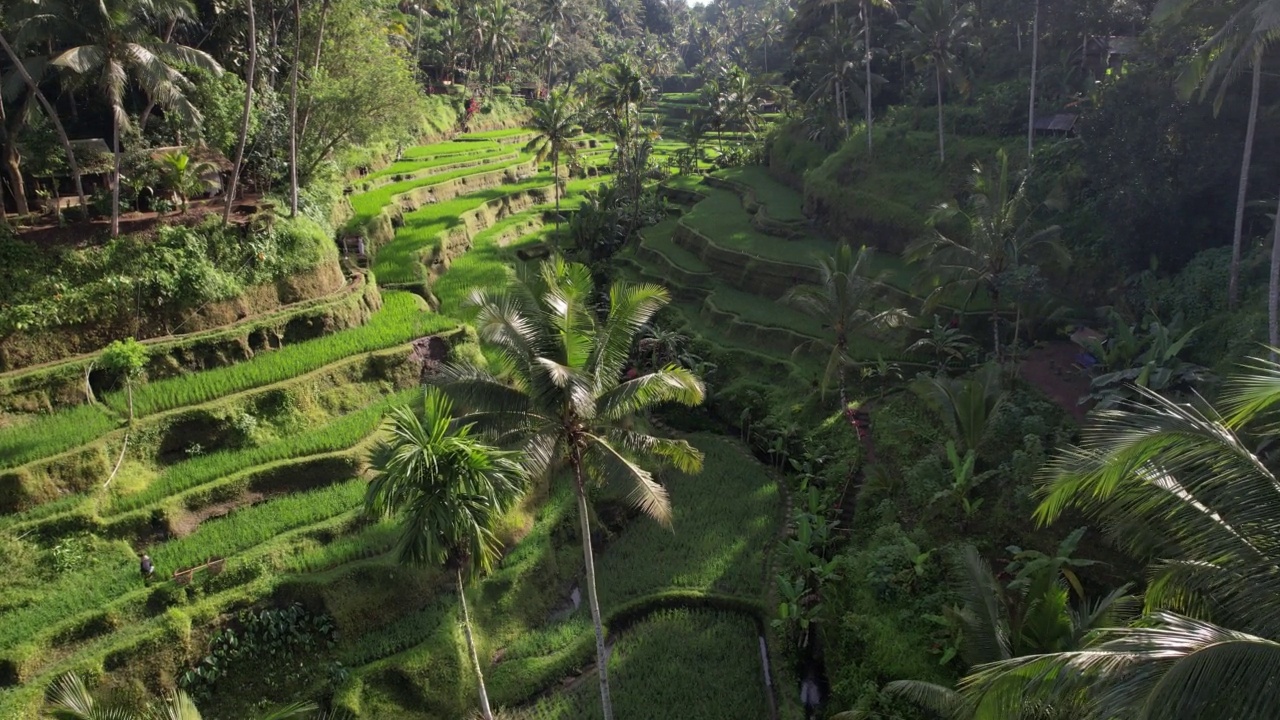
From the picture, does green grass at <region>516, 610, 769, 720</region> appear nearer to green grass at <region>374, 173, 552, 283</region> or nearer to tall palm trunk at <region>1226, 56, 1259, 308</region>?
tall palm trunk at <region>1226, 56, 1259, 308</region>

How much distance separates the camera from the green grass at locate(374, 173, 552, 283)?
29062 millimetres

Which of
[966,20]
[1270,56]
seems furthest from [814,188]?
[1270,56]

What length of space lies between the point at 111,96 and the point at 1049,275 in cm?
2915

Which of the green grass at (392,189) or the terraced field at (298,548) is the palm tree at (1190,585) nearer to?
the terraced field at (298,548)

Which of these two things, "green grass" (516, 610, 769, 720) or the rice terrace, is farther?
"green grass" (516, 610, 769, 720)

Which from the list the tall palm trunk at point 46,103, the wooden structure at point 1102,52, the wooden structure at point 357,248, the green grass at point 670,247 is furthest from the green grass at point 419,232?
the wooden structure at point 1102,52

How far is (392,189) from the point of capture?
126 ft

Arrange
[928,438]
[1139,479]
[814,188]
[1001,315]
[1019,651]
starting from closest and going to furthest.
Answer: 1. [1139,479]
2. [1019,651]
3. [928,438]
4. [1001,315]
5. [814,188]

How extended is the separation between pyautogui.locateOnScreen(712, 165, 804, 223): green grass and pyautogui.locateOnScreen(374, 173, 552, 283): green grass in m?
14.2

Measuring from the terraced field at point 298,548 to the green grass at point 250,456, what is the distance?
5 cm

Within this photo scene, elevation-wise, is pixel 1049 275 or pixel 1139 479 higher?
pixel 1139 479

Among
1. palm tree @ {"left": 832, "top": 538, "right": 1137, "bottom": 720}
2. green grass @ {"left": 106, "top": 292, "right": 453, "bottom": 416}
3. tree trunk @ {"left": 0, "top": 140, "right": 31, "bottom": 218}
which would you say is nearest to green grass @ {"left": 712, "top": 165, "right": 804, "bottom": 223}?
green grass @ {"left": 106, "top": 292, "right": 453, "bottom": 416}

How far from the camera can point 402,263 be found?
29.8 metres

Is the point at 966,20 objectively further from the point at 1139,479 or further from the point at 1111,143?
the point at 1139,479
